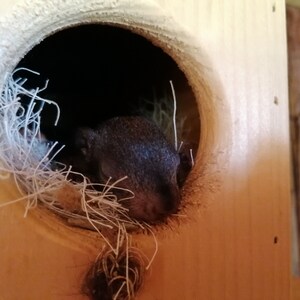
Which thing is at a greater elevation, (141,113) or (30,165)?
(141,113)

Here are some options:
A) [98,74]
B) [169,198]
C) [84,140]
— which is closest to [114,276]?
[169,198]

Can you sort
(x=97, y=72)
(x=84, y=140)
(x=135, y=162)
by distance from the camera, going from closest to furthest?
1. (x=135, y=162)
2. (x=84, y=140)
3. (x=97, y=72)

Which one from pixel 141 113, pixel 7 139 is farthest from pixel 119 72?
pixel 7 139

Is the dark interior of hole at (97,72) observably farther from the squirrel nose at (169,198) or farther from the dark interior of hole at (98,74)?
the squirrel nose at (169,198)

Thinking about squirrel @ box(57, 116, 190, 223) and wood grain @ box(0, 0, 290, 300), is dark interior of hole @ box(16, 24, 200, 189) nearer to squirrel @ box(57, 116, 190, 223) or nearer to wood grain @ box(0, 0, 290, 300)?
squirrel @ box(57, 116, 190, 223)

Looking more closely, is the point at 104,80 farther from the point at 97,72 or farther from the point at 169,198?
the point at 169,198

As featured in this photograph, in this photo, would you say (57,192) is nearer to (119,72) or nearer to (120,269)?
(120,269)

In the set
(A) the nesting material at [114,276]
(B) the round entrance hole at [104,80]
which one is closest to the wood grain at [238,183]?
(A) the nesting material at [114,276]
